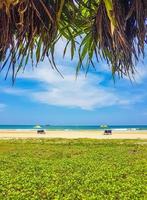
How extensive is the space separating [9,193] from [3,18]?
1125 cm

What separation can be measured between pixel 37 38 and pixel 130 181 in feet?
44.9

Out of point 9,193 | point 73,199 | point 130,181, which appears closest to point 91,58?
point 73,199

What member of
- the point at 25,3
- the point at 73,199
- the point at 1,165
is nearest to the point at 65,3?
the point at 25,3

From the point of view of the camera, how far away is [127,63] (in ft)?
8.31

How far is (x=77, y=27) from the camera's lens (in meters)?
2.70

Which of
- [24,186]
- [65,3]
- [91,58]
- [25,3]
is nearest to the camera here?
[25,3]

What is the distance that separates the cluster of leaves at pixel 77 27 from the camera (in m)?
2.29

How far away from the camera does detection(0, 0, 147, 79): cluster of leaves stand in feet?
7.51

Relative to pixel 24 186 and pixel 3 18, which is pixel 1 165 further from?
pixel 3 18

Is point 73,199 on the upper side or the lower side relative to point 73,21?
lower

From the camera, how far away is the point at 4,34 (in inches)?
90.0

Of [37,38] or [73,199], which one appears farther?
[73,199]

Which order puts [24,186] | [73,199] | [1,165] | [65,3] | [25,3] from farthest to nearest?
[1,165] → [24,186] → [73,199] → [65,3] → [25,3]

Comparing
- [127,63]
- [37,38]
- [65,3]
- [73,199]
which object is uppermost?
[65,3]
